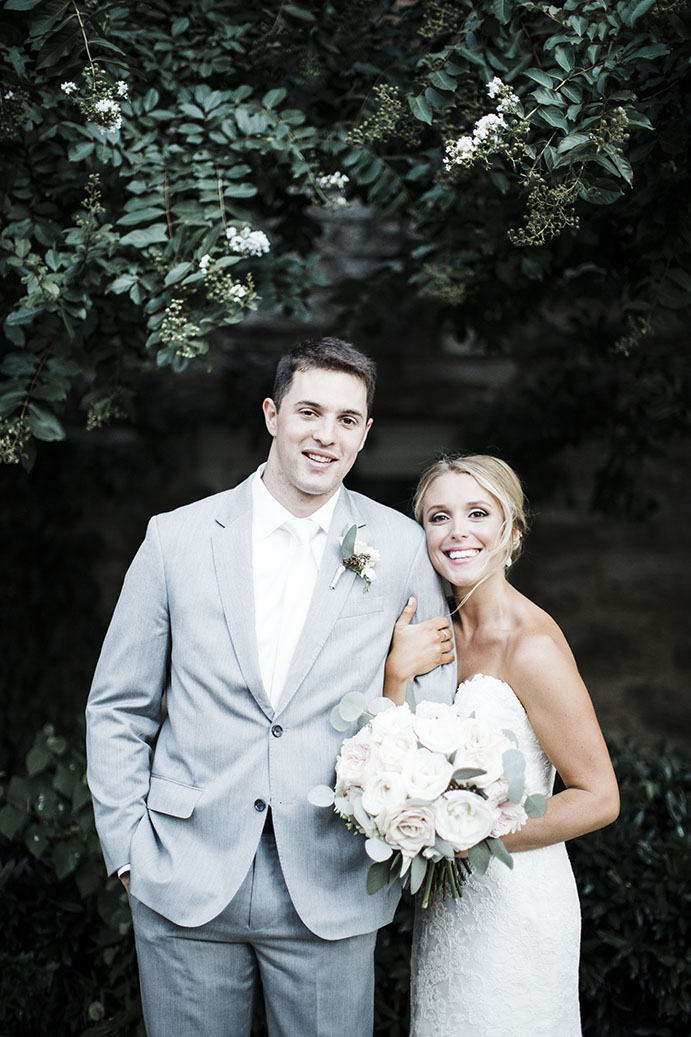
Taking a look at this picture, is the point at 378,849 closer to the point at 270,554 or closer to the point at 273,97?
the point at 270,554

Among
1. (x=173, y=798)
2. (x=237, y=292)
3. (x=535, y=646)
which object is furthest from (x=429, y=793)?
(x=237, y=292)

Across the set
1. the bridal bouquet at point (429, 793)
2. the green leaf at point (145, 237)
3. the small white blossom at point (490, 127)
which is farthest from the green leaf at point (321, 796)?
the small white blossom at point (490, 127)

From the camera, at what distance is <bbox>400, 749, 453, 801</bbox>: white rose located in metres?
1.92

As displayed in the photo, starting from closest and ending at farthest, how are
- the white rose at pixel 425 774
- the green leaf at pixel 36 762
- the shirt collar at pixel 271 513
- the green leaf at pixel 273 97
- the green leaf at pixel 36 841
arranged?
the white rose at pixel 425 774 → the shirt collar at pixel 271 513 → the green leaf at pixel 273 97 → the green leaf at pixel 36 841 → the green leaf at pixel 36 762

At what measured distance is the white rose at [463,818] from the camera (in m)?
1.94

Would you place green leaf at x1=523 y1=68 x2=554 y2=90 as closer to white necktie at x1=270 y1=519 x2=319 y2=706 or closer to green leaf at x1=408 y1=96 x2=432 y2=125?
green leaf at x1=408 y1=96 x2=432 y2=125

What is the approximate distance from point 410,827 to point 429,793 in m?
Answer: 0.09

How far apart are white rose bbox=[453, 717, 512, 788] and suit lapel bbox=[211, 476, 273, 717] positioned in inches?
19.3

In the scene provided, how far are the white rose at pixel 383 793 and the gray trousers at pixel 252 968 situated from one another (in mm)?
393

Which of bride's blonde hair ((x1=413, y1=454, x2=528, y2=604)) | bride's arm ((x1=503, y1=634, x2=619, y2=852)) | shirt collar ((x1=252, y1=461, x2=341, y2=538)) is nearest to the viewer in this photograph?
bride's arm ((x1=503, y1=634, x2=619, y2=852))

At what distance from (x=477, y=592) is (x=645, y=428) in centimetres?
225

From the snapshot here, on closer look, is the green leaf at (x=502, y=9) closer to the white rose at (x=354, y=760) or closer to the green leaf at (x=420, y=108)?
the green leaf at (x=420, y=108)

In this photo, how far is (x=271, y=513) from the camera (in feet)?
7.75

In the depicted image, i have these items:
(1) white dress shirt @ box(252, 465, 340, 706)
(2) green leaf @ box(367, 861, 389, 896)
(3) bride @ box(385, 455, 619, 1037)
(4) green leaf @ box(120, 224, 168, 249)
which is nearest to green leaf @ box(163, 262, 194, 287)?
(4) green leaf @ box(120, 224, 168, 249)
